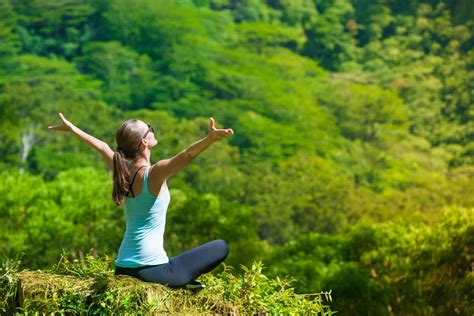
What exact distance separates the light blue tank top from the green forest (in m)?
42.1

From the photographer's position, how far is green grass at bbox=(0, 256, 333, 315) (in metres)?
5.17

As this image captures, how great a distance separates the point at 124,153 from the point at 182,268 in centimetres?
67

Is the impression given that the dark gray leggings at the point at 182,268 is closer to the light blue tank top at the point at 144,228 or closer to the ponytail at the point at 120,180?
the light blue tank top at the point at 144,228

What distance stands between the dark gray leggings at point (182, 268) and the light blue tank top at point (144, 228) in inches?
1.5

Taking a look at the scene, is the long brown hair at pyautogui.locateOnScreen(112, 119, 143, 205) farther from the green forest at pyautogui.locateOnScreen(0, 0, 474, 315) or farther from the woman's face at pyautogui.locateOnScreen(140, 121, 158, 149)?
the green forest at pyautogui.locateOnScreen(0, 0, 474, 315)

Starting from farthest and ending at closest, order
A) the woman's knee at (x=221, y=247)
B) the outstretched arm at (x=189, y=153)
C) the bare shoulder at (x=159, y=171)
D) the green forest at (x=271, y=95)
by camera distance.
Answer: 1. the green forest at (x=271, y=95)
2. the woman's knee at (x=221, y=247)
3. the bare shoulder at (x=159, y=171)
4. the outstretched arm at (x=189, y=153)

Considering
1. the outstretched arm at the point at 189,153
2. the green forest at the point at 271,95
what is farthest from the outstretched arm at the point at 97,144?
the green forest at the point at 271,95

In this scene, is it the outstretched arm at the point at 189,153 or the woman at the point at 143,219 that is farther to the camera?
the woman at the point at 143,219

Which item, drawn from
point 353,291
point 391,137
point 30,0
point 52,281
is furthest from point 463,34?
point 52,281

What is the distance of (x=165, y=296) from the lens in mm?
5211

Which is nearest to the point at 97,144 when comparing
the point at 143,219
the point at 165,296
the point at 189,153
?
the point at 143,219

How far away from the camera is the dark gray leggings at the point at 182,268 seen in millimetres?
→ 5312

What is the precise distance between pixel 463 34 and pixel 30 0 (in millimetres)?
32921

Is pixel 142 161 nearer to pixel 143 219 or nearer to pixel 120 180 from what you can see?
pixel 120 180
